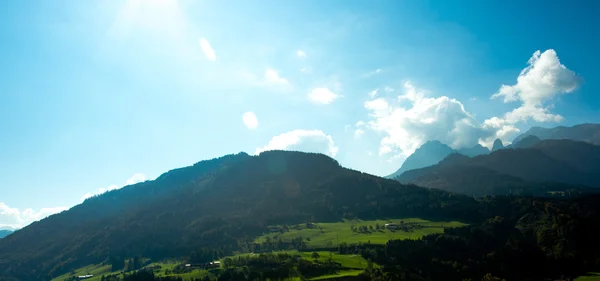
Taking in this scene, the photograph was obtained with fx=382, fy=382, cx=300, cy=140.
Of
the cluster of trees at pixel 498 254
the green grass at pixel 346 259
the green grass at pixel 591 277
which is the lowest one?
the green grass at pixel 591 277

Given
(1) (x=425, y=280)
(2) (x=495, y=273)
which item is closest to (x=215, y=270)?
(1) (x=425, y=280)

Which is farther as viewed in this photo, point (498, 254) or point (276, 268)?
point (498, 254)

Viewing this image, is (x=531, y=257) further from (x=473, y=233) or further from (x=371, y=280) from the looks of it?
(x=371, y=280)

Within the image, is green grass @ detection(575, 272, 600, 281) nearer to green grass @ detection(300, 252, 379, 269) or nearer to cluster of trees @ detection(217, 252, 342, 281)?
green grass @ detection(300, 252, 379, 269)

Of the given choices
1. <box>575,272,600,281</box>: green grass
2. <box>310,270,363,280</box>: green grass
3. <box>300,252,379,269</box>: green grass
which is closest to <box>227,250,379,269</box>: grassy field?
<box>300,252,379,269</box>: green grass

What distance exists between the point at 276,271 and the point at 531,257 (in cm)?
11812

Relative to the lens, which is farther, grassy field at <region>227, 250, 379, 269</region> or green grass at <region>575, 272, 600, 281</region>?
grassy field at <region>227, 250, 379, 269</region>

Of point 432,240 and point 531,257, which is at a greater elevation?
point 432,240

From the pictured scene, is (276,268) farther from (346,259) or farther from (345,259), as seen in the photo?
(346,259)

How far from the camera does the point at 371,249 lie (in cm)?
17688

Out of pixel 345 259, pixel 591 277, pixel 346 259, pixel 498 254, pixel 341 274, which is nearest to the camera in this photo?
pixel 591 277

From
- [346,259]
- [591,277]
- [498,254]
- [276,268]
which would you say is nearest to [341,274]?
[346,259]

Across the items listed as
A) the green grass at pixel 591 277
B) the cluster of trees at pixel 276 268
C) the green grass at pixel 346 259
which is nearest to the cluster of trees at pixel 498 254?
the green grass at pixel 346 259

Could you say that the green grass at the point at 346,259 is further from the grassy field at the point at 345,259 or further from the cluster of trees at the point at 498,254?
the cluster of trees at the point at 498,254
